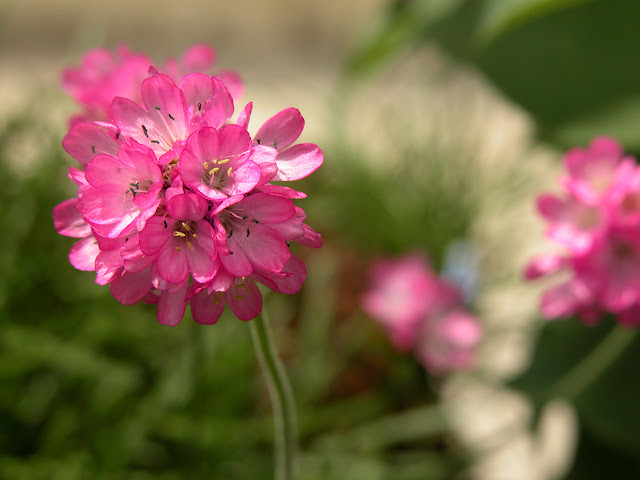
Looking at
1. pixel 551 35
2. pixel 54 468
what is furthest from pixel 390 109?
pixel 54 468

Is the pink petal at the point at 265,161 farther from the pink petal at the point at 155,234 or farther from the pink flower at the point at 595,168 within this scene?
the pink flower at the point at 595,168

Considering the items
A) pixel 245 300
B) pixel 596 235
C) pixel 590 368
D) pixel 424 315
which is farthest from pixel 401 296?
pixel 245 300

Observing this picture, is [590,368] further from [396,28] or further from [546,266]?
[396,28]

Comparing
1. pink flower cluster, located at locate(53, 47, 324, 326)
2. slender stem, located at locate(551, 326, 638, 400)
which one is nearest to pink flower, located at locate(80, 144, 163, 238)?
pink flower cluster, located at locate(53, 47, 324, 326)

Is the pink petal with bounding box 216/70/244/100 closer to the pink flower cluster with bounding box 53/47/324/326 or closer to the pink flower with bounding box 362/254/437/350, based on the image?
the pink flower cluster with bounding box 53/47/324/326

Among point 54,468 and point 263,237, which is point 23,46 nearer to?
point 54,468

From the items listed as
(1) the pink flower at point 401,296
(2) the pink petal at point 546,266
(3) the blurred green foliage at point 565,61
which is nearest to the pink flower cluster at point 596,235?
(2) the pink petal at point 546,266
